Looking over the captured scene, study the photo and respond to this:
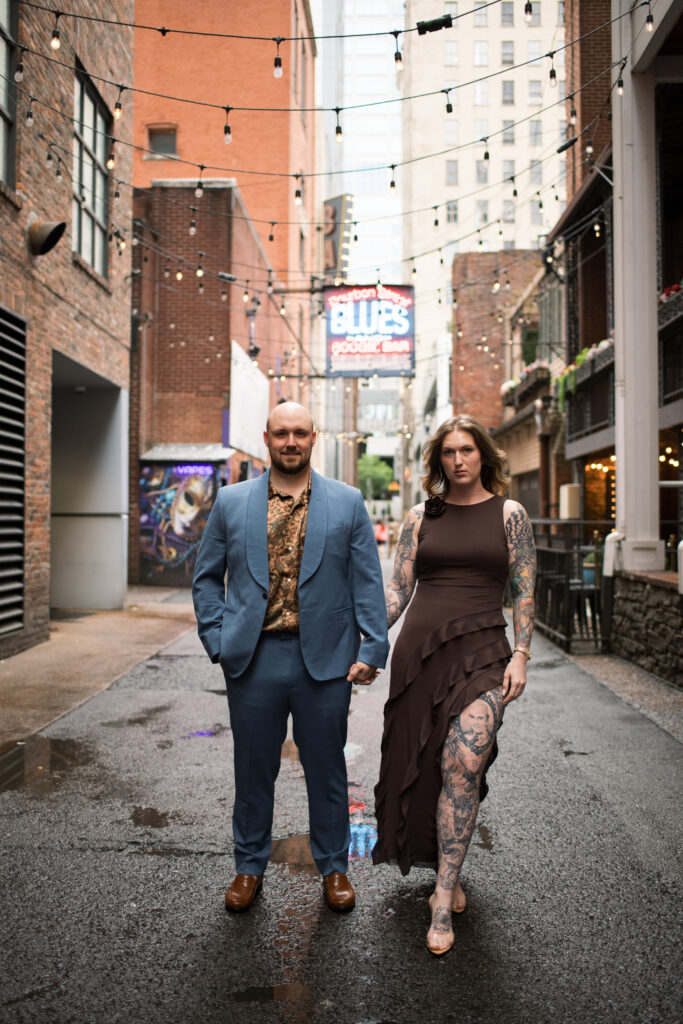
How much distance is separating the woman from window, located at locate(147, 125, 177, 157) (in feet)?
85.9

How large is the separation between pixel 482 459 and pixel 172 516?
52.3 ft

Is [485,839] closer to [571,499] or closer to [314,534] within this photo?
[314,534]

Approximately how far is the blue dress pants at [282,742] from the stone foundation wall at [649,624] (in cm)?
537

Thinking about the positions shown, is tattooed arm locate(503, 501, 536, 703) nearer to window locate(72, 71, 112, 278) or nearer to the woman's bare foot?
the woman's bare foot

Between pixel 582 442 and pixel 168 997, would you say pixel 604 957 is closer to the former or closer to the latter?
pixel 168 997

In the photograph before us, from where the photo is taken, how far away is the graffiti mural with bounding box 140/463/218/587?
1883cm

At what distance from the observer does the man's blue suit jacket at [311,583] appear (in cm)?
327

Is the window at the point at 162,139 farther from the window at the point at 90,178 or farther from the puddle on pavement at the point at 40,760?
the puddle on pavement at the point at 40,760

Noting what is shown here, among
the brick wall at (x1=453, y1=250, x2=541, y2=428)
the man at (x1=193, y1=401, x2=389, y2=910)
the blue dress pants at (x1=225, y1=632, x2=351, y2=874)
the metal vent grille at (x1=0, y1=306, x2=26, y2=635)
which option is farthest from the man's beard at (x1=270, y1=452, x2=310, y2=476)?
the brick wall at (x1=453, y1=250, x2=541, y2=428)

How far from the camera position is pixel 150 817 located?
439 cm

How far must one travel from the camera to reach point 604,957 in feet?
9.66

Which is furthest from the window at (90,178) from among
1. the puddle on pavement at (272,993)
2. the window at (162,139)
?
the window at (162,139)

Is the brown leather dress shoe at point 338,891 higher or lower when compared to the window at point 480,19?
lower

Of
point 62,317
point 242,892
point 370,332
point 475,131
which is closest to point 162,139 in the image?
point 475,131
